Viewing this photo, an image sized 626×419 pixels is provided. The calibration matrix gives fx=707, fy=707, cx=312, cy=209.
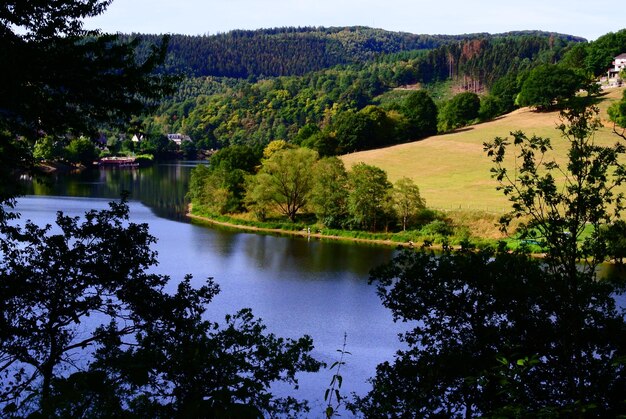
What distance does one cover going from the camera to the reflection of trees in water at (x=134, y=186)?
6128 centimetres

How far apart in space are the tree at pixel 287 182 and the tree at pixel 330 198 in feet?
5.62

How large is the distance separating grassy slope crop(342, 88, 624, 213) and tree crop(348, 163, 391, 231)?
5.27m

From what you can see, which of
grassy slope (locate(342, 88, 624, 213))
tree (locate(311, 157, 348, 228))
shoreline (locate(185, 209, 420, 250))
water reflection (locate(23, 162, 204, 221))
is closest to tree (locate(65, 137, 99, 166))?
water reflection (locate(23, 162, 204, 221))

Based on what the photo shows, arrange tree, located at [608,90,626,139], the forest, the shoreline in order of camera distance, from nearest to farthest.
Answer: the forest
the shoreline
tree, located at [608,90,626,139]

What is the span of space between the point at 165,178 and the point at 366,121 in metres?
26.1

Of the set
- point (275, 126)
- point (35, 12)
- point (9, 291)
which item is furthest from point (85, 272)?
point (275, 126)

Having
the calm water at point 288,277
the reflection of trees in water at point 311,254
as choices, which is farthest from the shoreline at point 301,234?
the calm water at point 288,277

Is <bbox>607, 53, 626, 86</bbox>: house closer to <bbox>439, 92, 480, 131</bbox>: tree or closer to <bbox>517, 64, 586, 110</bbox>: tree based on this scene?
<bbox>517, 64, 586, 110</bbox>: tree

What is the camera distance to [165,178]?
85312 mm

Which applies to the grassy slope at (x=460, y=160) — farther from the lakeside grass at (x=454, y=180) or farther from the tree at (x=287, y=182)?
the tree at (x=287, y=182)

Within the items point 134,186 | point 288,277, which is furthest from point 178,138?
point 288,277

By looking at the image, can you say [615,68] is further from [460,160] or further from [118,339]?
[118,339]

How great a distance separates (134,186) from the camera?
7419cm

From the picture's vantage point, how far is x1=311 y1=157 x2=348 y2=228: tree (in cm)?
4847
